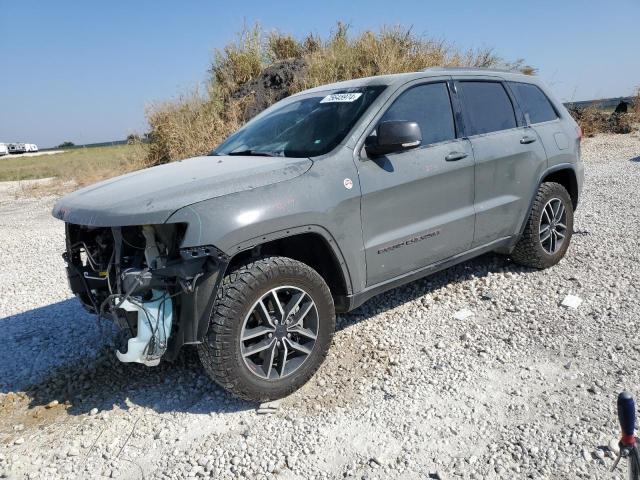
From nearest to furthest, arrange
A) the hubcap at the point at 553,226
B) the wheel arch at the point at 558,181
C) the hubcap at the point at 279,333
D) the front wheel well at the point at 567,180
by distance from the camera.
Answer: the hubcap at the point at 279,333 → the wheel arch at the point at 558,181 → the hubcap at the point at 553,226 → the front wheel well at the point at 567,180

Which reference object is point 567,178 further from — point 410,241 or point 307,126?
point 307,126

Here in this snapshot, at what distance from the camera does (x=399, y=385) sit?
10.7 feet

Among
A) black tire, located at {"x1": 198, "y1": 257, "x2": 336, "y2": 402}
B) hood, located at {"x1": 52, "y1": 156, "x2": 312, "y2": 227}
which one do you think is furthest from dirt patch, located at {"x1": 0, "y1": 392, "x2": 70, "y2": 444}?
hood, located at {"x1": 52, "y1": 156, "x2": 312, "y2": 227}

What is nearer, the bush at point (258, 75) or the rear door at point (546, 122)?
the rear door at point (546, 122)

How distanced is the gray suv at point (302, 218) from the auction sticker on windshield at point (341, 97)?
24mm

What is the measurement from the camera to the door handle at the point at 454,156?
3.92 metres

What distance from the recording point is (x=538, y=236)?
480cm

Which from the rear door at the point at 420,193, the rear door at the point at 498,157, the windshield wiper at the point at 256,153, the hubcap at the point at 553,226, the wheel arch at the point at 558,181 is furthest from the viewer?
the hubcap at the point at 553,226

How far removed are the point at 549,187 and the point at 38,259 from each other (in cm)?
622

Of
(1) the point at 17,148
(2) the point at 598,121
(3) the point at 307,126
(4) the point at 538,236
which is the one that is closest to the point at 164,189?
(3) the point at 307,126

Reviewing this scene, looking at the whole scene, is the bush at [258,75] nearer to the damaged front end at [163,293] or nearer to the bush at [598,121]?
the bush at [598,121]

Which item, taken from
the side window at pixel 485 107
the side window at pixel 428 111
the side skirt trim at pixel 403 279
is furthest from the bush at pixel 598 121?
the side window at pixel 428 111

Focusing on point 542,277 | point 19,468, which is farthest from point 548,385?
point 19,468

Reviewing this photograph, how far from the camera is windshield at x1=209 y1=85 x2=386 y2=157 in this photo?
360cm
